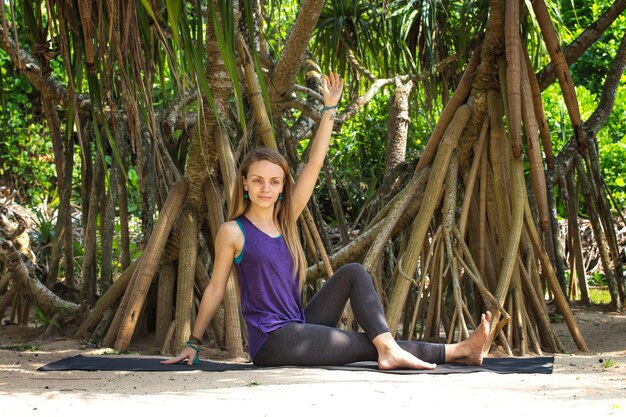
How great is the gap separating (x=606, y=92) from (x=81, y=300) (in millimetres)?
3545

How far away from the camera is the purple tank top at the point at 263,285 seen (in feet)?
10.9

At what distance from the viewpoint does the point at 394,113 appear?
6.35 metres

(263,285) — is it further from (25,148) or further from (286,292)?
(25,148)

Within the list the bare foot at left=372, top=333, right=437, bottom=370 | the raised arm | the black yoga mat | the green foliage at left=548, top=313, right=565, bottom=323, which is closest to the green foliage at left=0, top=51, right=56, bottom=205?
the green foliage at left=548, top=313, right=565, bottom=323

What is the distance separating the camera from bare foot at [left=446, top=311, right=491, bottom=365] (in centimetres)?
316

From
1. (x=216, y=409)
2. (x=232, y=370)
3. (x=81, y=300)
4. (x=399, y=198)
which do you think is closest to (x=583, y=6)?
(x=399, y=198)

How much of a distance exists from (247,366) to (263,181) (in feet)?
2.30

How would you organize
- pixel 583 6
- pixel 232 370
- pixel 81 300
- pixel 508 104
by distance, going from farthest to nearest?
pixel 583 6 < pixel 81 300 < pixel 508 104 < pixel 232 370

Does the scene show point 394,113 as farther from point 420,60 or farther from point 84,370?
point 84,370

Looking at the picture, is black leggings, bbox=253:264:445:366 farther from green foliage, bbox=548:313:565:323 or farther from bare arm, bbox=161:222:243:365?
green foliage, bbox=548:313:565:323

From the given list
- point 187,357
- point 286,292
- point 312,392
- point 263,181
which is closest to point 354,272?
point 286,292

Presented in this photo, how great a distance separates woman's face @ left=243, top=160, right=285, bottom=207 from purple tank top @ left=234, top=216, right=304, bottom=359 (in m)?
0.11

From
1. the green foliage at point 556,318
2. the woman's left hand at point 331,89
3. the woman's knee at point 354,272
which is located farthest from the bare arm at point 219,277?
the green foliage at point 556,318

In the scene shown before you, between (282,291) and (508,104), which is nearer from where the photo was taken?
(282,291)
